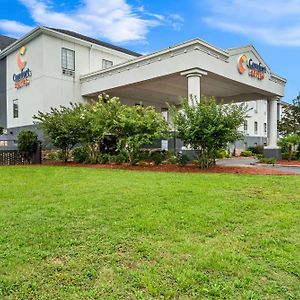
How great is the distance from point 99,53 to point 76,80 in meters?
2.83

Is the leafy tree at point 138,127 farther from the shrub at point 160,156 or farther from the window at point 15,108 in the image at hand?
the window at point 15,108

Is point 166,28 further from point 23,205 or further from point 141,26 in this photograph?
point 23,205

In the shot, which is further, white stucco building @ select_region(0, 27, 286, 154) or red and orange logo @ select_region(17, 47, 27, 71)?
red and orange logo @ select_region(17, 47, 27, 71)

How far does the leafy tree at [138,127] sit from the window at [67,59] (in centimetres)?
806

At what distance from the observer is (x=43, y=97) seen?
18.8 meters

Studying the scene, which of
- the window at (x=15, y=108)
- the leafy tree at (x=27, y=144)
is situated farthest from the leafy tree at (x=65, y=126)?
the window at (x=15, y=108)

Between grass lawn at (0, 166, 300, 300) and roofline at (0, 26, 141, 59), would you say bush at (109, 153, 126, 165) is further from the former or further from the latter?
roofline at (0, 26, 141, 59)

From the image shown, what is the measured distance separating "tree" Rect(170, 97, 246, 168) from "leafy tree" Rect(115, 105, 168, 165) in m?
1.19

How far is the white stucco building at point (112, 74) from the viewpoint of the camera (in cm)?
1528

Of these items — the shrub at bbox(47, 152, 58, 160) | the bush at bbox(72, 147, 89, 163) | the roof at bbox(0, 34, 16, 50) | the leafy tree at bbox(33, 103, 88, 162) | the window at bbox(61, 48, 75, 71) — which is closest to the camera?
the leafy tree at bbox(33, 103, 88, 162)

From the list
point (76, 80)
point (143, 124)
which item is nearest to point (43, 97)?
point (76, 80)

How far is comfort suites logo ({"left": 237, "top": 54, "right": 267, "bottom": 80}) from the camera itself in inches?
680

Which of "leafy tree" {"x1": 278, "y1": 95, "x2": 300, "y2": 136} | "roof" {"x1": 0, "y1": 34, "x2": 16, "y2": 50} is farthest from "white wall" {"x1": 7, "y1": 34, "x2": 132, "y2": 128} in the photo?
"leafy tree" {"x1": 278, "y1": 95, "x2": 300, "y2": 136}

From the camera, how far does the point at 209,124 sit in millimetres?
11547
